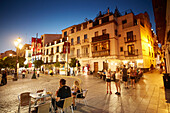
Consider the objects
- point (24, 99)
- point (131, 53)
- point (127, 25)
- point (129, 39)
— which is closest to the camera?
point (24, 99)

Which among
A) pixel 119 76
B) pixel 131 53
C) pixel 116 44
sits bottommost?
pixel 119 76

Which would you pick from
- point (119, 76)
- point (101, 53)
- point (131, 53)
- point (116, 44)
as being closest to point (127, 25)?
point (116, 44)

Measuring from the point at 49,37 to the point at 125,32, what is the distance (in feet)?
103

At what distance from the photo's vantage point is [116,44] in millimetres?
21156

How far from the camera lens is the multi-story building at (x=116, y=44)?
1953 cm

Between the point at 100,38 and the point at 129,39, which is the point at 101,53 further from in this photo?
the point at 129,39

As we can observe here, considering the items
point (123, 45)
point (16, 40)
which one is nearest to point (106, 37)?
point (123, 45)

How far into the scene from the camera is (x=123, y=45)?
21.3m

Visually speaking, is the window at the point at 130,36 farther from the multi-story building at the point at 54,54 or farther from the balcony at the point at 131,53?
the multi-story building at the point at 54,54

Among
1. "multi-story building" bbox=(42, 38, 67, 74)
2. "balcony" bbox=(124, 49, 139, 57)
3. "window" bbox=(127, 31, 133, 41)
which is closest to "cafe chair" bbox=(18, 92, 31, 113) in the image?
"balcony" bbox=(124, 49, 139, 57)

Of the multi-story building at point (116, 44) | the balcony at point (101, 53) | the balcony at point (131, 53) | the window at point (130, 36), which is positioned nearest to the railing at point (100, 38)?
the multi-story building at point (116, 44)

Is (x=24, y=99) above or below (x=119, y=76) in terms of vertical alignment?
below

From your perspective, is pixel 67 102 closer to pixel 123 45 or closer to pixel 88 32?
pixel 123 45

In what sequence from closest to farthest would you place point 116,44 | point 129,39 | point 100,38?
1. point 129,39
2. point 116,44
3. point 100,38
